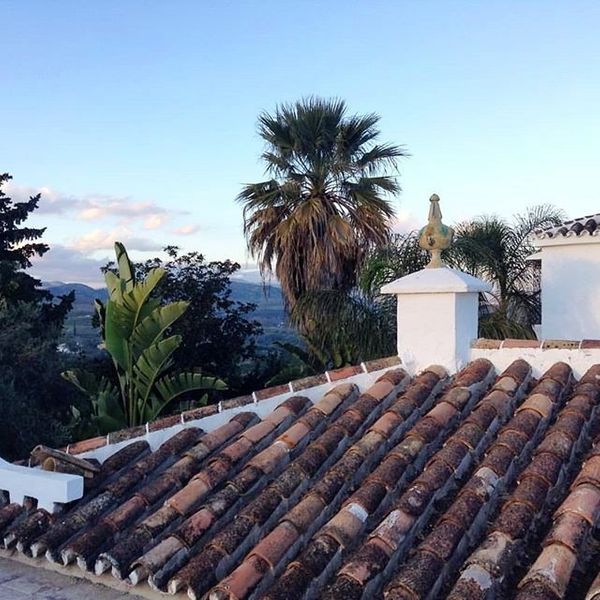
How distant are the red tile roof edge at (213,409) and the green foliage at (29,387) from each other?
3707 millimetres

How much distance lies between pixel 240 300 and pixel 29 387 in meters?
8.41

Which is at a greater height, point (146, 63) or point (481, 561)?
point (146, 63)

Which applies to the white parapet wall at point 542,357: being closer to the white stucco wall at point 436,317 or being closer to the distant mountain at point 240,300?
the white stucco wall at point 436,317

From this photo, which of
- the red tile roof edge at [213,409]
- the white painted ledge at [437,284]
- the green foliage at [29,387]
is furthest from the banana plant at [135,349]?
the white painted ledge at [437,284]

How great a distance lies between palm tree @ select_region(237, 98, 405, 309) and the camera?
14.9 m

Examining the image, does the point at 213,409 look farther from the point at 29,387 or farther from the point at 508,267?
the point at 508,267

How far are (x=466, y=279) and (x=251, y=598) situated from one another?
3384mm

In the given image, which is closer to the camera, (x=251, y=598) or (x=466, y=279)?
(x=251, y=598)

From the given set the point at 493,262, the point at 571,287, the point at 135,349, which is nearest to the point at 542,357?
the point at 135,349

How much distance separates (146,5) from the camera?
12117mm

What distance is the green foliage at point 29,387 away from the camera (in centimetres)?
875

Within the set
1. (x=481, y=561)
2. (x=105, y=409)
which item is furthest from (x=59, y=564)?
(x=105, y=409)

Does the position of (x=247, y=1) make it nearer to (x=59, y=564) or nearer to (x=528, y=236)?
(x=528, y=236)

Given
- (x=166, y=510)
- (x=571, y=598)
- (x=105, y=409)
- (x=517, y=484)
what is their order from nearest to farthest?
(x=571, y=598), (x=517, y=484), (x=166, y=510), (x=105, y=409)
